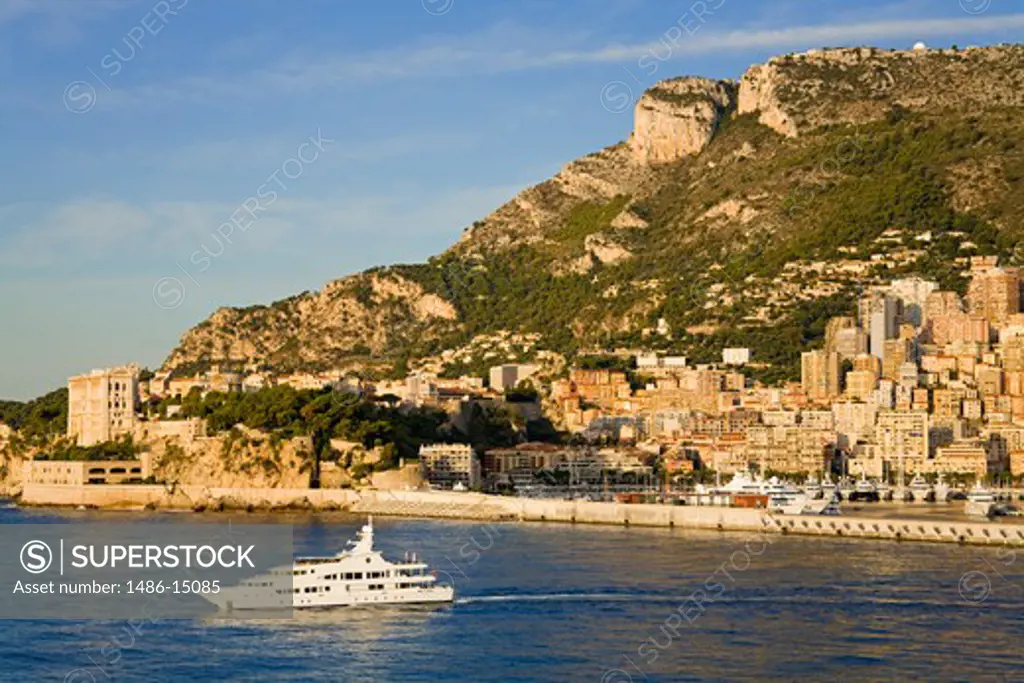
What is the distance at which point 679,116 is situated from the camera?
169 meters

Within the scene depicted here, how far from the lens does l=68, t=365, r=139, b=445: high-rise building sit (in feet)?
368

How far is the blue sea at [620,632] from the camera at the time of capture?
42.5m

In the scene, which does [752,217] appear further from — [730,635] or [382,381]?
[730,635]

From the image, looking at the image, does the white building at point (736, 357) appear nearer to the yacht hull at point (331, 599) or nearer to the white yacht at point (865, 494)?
the white yacht at point (865, 494)

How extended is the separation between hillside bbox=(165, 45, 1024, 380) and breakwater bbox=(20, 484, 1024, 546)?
54884 millimetres

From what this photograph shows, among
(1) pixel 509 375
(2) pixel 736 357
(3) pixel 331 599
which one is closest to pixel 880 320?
(2) pixel 736 357

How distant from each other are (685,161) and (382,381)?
37.8m

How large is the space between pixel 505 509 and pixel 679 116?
84.9 m

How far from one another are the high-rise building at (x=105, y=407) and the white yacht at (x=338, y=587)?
61.5 meters

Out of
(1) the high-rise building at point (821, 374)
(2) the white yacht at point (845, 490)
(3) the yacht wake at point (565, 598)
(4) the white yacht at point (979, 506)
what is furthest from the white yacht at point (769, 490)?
(1) the high-rise building at point (821, 374)

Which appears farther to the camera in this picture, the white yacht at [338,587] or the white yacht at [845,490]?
the white yacht at [845,490]

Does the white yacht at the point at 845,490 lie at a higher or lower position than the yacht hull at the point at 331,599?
A: higher

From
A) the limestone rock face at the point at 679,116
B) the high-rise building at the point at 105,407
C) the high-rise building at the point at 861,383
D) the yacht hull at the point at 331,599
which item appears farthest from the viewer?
the limestone rock face at the point at 679,116

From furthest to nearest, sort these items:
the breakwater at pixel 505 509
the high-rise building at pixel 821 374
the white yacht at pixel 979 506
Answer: the high-rise building at pixel 821 374 → the white yacht at pixel 979 506 → the breakwater at pixel 505 509
